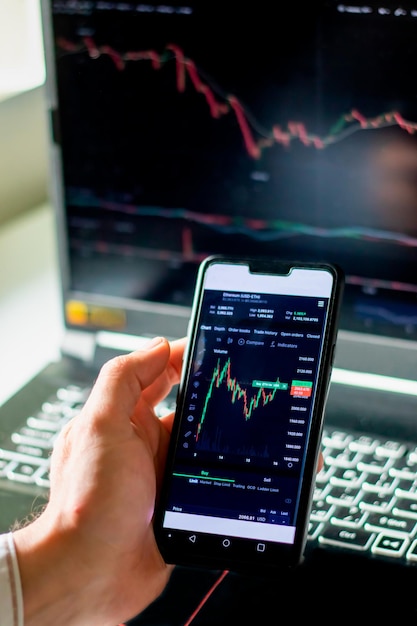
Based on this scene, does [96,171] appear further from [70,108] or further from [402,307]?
[402,307]

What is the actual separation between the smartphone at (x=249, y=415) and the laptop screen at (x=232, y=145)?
0.52 ft

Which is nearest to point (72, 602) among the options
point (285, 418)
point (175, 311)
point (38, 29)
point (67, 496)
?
point (67, 496)

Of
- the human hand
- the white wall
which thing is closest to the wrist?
the human hand

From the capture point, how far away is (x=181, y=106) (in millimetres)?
859

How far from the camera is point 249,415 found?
67 centimetres

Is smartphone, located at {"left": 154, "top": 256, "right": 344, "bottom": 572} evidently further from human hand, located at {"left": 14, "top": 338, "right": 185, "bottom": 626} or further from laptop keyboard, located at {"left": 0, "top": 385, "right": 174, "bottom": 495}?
laptop keyboard, located at {"left": 0, "top": 385, "right": 174, "bottom": 495}

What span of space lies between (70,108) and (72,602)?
20.0 inches

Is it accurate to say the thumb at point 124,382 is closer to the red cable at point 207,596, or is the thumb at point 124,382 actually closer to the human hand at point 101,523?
the human hand at point 101,523

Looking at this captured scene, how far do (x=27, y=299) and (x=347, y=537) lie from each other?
0.61 metres

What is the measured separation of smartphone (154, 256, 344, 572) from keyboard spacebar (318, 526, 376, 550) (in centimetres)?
7

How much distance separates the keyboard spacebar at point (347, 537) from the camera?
2.23 feet

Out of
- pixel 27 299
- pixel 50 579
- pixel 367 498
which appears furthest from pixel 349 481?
pixel 27 299

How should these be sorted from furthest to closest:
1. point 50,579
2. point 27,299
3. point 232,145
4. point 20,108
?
point 20,108
point 27,299
point 232,145
point 50,579

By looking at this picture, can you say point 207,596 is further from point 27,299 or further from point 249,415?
point 27,299
